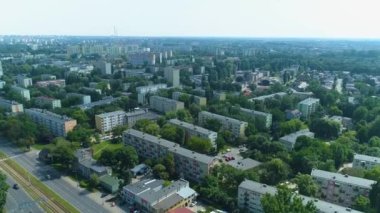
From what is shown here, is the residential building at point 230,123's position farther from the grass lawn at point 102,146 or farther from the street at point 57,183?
the street at point 57,183

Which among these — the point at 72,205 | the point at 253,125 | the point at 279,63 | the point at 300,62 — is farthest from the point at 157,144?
the point at 300,62

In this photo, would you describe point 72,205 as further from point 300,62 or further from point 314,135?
point 300,62

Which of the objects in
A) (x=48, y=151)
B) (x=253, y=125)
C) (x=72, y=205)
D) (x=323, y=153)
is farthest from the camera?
(x=253, y=125)

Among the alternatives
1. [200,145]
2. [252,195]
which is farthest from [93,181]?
[252,195]

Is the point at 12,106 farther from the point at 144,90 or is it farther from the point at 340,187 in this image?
the point at 340,187

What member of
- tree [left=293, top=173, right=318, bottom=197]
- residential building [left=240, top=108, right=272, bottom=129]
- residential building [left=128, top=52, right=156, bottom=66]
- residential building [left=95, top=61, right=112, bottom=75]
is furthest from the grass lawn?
residential building [left=128, top=52, right=156, bottom=66]

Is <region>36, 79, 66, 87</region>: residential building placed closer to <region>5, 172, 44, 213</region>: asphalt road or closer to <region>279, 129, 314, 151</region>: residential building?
<region>5, 172, 44, 213</region>: asphalt road
